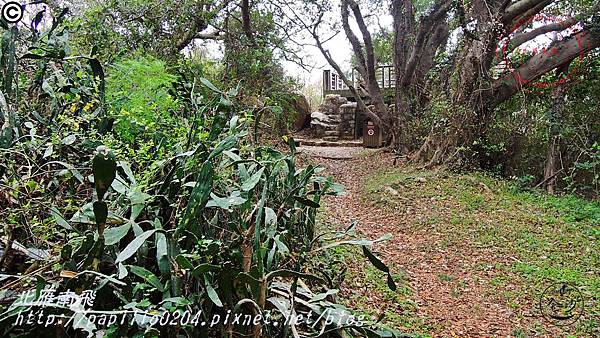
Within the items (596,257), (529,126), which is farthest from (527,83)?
(596,257)

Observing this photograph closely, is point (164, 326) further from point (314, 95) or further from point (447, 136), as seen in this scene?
point (314, 95)

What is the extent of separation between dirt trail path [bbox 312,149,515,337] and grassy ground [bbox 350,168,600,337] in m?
0.06

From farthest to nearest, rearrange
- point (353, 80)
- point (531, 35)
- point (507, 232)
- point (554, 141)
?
1. point (353, 80)
2. point (531, 35)
3. point (554, 141)
4. point (507, 232)

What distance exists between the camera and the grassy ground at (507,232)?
9.41 ft

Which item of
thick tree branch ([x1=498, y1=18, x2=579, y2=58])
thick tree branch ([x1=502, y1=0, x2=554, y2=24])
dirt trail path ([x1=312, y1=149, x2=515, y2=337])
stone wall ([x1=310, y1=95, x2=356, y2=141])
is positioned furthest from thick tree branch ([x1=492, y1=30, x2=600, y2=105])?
stone wall ([x1=310, y1=95, x2=356, y2=141])

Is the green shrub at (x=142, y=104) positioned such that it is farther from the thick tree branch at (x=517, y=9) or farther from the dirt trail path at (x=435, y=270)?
the thick tree branch at (x=517, y=9)

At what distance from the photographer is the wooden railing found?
1253 centimetres

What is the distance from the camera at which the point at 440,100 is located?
7461 mm

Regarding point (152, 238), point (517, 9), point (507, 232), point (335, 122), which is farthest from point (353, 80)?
point (152, 238)

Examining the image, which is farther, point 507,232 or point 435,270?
point 507,232

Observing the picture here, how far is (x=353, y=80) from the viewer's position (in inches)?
523

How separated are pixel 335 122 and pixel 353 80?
138 centimetres

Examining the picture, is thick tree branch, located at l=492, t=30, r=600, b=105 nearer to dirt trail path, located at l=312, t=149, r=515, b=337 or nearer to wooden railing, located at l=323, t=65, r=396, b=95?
dirt trail path, located at l=312, t=149, r=515, b=337

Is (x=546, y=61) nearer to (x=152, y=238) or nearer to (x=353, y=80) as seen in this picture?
(x=152, y=238)
